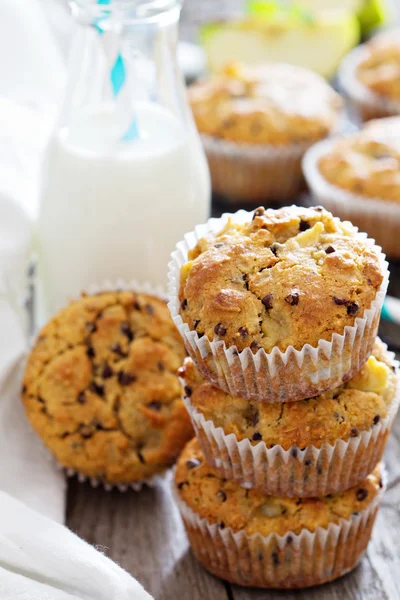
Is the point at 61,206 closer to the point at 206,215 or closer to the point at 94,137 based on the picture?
the point at 94,137

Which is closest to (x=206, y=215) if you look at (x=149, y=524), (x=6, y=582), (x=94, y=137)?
(x=94, y=137)

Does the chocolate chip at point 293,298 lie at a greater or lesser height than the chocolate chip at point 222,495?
greater

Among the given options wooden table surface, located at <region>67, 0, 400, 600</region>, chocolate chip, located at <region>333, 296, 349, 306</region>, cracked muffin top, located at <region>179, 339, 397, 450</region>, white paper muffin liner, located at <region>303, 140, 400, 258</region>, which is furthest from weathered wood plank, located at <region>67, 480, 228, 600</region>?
white paper muffin liner, located at <region>303, 140, 400, 258</region>

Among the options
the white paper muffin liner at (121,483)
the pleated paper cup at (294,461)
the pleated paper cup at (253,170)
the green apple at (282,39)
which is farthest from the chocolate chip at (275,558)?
the green apple at (282,39)

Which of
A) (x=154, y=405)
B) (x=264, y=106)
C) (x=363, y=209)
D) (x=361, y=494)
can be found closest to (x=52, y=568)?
(x=154, y=405)

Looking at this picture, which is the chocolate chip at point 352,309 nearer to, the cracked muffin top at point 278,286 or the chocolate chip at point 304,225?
the cracked muffin top at point 278,286
